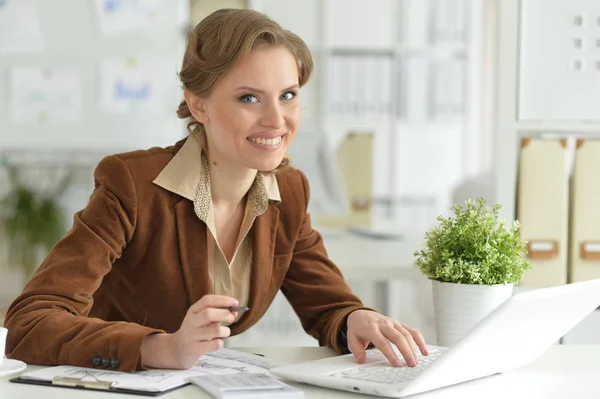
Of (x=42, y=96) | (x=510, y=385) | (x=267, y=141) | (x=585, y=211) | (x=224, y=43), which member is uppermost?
(x=42, y=96)

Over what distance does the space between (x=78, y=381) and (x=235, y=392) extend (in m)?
0.22

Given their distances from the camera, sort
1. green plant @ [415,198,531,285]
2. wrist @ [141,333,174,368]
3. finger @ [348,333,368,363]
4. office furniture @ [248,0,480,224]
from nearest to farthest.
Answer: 1. wrist @ [141,333,174,368]
2. finger @ [348,333,368,363]
3. green plant @ [415,198,531,285]
4. office furniture @ [248,0,480,224]

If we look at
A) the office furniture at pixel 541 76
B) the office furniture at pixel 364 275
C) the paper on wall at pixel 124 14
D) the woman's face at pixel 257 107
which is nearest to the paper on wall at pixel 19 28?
the paper on wall at pixel 124 14

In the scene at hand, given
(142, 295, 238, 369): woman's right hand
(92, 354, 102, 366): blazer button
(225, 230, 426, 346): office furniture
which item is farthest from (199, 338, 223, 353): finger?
(225, 230, 426, 346): office furniture

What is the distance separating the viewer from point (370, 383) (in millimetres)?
1101

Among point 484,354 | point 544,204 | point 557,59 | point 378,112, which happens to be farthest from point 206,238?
point 378,112

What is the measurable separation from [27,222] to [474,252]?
11.5 feet

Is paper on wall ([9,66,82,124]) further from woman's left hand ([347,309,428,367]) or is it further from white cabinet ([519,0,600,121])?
woman's left hand ([347,309,428,367])

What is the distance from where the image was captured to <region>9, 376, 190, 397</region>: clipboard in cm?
109

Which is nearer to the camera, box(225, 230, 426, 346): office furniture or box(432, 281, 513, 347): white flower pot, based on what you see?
box(432, 281, 513, 347): white flower pot

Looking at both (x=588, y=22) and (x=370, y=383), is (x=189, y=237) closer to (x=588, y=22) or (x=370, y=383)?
(x=370, y=383)

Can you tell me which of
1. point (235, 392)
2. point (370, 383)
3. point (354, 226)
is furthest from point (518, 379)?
point (354, 226)

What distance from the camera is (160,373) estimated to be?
1.20 m

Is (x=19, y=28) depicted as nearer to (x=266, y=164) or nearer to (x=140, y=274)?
(x=140, y=274)
